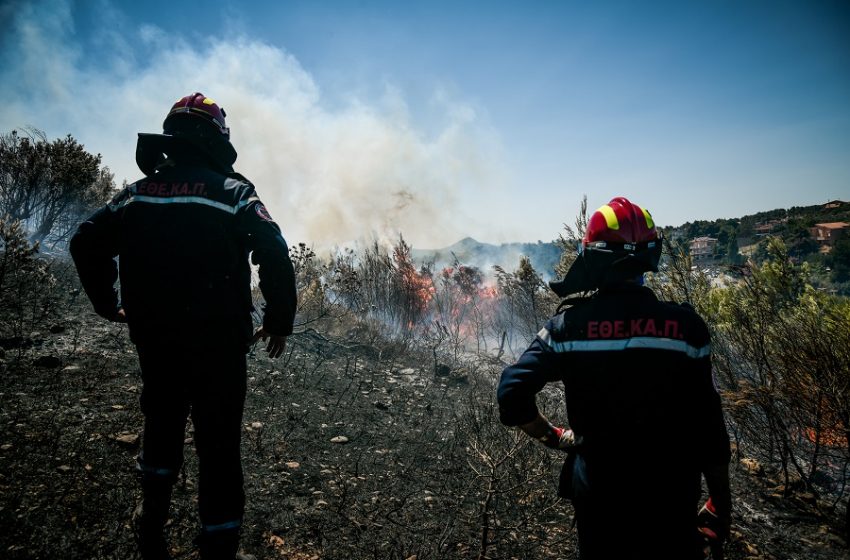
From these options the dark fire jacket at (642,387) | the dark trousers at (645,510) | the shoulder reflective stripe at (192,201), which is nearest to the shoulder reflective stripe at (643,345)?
the dark fire jacket at (642,387)

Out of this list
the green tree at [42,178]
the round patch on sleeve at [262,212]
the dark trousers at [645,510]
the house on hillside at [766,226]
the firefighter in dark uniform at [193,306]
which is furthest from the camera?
the house on hillside at [766,226]

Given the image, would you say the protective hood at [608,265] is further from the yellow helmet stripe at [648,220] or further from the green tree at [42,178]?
the green tree at [42,178]

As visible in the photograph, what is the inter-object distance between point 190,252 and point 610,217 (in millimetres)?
1824

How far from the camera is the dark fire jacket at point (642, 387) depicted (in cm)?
138

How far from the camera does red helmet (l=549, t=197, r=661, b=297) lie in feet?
5.07

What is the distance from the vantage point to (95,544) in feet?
6.68

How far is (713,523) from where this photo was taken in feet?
4.99

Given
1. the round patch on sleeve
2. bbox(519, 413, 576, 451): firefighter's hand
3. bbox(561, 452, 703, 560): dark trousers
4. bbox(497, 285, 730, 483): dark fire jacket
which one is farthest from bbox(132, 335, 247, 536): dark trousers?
bbox(561, 452, 703, 560): dark trousers

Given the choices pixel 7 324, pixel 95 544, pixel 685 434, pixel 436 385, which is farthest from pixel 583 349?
pixel 7 324

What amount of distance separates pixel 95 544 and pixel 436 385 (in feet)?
17.3

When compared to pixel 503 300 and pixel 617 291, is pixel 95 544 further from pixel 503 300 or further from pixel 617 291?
pixel 503 300

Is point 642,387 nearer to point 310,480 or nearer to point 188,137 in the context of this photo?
point 188,137

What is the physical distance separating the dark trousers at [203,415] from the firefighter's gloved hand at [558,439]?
4.44 feet

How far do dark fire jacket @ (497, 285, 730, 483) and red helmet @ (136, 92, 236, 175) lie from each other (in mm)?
1915
